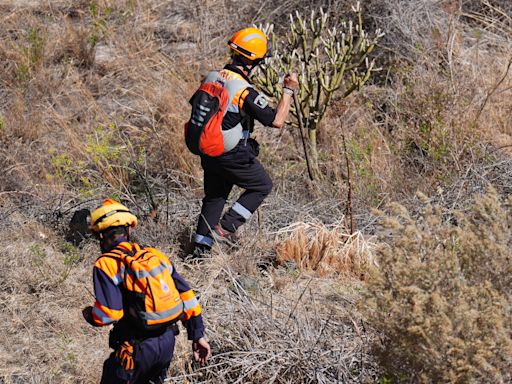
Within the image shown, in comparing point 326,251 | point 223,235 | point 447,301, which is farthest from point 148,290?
point 326,251

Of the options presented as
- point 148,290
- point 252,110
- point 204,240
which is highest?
point 148,290

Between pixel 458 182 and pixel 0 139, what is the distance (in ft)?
14.7

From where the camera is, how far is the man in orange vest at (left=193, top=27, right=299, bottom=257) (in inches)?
243

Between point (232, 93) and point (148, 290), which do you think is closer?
point (148, 290)

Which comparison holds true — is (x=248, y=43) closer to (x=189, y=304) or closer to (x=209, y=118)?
(x=209, y=118)

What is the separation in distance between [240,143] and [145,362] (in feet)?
7.97

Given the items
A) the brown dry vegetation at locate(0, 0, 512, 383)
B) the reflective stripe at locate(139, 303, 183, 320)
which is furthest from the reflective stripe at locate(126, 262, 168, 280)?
the brown dry vegetation at locate(0, 0, 512, 383)

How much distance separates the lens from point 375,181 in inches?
310

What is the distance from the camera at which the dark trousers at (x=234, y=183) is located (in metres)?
6.41

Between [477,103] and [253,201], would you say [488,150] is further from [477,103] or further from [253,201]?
[253,201]

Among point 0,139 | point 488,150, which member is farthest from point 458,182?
point 0,139

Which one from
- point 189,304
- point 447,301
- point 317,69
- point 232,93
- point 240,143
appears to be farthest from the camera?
point 317,69

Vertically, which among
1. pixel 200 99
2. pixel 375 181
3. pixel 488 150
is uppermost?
pixel 200 99

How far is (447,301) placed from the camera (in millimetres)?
4164
